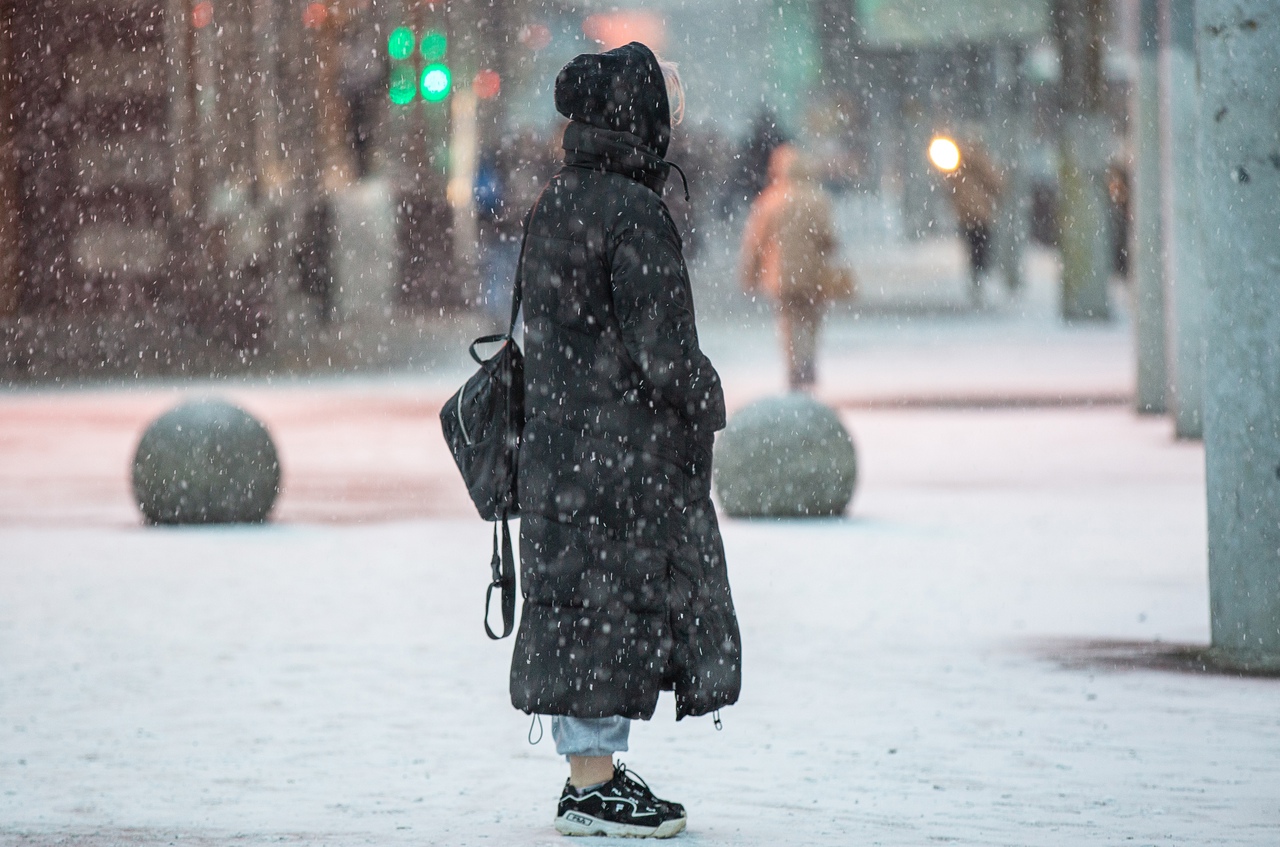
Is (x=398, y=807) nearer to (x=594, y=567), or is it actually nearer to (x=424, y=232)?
(x=594, y=567)

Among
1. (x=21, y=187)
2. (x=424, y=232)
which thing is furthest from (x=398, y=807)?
(x=424, y=232)

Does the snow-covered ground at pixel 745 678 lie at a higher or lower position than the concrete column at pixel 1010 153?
lower

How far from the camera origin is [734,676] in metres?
5.12

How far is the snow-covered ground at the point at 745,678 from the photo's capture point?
5.54m

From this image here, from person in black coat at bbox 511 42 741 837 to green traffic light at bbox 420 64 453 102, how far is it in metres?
25.0

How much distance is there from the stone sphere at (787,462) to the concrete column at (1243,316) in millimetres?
4197

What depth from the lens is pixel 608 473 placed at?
5.11 metres

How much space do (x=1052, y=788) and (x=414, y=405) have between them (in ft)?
43.3

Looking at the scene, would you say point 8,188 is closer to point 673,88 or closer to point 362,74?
point 362,74

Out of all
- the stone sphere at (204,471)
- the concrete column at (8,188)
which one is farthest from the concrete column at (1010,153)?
the stone sphere at (204,471)

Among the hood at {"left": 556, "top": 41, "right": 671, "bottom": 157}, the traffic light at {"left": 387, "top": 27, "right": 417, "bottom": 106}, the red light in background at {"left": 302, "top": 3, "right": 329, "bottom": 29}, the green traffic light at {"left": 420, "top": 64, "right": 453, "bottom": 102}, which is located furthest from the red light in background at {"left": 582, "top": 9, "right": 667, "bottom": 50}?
the hood at {"left": 556, "top": 41, "right": 671, "bottom": 157}

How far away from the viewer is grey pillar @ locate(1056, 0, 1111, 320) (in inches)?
1115

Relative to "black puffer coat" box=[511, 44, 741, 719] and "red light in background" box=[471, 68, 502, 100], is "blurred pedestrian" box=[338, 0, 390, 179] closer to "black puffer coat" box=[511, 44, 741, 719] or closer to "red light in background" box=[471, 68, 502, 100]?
"red light in background" box=[471, 68, 502, 100]

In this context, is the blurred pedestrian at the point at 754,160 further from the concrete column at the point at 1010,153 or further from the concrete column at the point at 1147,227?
the concrete column at the point at 1147,227
